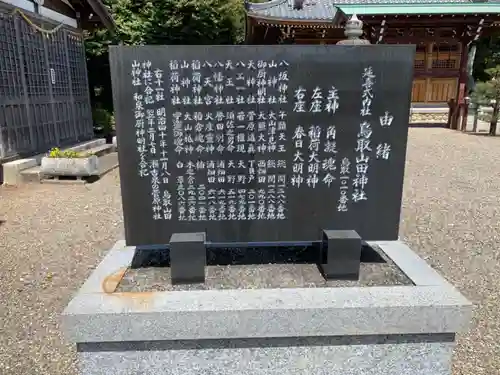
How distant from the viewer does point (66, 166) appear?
8.22m

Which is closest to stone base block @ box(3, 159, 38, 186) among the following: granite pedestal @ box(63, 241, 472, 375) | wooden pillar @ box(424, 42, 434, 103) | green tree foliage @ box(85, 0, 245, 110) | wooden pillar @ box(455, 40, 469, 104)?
granite pedestal @ box(63, 241, 472, 375)

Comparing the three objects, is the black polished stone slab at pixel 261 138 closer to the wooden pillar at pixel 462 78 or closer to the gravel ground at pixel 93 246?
the gravel ground at pixel 93 246

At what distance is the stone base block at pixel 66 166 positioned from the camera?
26.9 feet

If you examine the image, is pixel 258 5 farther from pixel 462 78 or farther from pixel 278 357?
pixel 278 357

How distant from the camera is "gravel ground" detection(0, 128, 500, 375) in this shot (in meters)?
2.98

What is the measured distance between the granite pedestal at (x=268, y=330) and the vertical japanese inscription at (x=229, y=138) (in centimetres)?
63

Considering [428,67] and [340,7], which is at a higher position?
[340,7]

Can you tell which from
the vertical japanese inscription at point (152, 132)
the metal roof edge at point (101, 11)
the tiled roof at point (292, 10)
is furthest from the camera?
the tiled roof at point (292, 10)

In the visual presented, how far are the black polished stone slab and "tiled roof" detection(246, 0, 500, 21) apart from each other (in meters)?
13.2

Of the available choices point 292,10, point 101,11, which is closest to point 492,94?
point 292,10

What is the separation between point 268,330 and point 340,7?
49.5ft

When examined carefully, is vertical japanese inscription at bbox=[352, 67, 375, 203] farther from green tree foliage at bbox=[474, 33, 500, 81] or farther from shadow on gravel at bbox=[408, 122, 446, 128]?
green tree foliage at bbox=[474, 33, 500, 81]

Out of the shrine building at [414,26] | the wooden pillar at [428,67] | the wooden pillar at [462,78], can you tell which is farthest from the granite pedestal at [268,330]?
the wooden pillar at [428,67]

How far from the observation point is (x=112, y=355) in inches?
93.7
